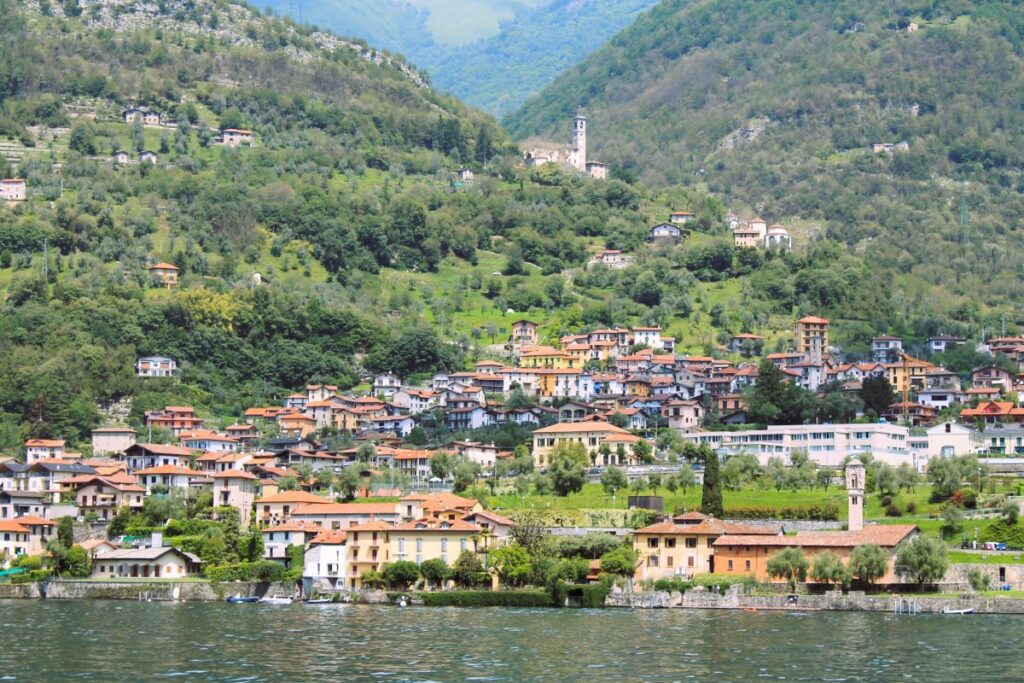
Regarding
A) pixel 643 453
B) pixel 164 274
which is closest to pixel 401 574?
pixel 643 453

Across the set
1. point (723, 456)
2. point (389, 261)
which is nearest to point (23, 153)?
point (389, 261)

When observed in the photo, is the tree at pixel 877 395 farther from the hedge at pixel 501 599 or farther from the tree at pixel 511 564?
the hedge at pixel 501 599

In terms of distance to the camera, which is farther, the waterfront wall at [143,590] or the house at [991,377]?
the house at [991,377]

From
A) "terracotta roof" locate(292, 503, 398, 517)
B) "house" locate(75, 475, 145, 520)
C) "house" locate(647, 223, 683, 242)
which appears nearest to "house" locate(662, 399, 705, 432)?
"terracotta roof" locate(292, 503, 398, 517)

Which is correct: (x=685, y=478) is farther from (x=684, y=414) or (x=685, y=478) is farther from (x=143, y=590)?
(x=143, y=590)

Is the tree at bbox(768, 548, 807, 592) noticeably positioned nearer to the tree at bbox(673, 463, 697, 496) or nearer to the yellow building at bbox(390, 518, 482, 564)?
the yellow building at bbox(390, 518, 482, 564)

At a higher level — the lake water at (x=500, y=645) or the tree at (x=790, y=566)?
the tree at (x=790, y=566)

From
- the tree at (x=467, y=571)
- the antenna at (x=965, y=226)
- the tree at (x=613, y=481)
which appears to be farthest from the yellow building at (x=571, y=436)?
the antenna at (x=965, y=226)
